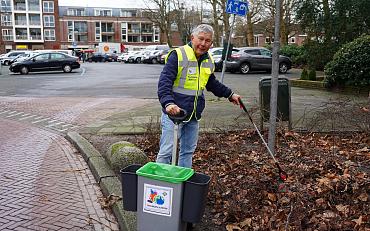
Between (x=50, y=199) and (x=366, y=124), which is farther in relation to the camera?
(x=366, y=124)

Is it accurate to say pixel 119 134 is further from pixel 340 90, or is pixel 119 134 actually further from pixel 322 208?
pixel 340 90

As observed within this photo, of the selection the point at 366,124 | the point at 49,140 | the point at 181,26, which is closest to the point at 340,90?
the point at 366,124

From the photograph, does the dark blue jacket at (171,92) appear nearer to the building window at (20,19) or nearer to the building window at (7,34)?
the building window at (7,34)

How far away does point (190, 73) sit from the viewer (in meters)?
3.64

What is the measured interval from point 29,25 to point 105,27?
2123 cm

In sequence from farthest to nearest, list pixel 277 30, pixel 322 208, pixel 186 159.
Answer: pixel 277 30 < pixel 186 159 < pixel 322 208

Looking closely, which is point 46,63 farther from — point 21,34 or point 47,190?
point 21,34

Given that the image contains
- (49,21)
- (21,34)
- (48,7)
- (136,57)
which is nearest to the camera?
(136,57)

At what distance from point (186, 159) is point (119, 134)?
3.54 metres

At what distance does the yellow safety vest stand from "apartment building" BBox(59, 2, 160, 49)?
92.9m

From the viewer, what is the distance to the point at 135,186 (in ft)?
10.5

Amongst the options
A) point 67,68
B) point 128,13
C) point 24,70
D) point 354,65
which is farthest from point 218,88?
point 128,13

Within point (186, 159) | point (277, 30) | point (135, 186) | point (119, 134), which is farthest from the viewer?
point (119, 134)

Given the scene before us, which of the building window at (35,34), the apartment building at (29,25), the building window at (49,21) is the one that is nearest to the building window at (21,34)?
the apartment building at (29,25)
